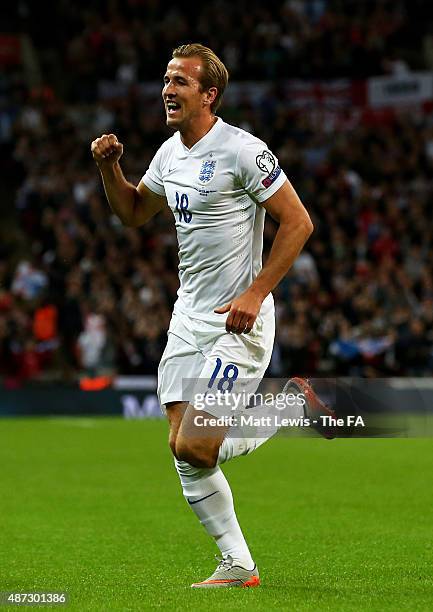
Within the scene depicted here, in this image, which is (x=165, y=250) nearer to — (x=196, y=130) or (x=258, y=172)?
(x=196, y=130)

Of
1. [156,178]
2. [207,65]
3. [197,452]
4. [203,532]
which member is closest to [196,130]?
[207,65]

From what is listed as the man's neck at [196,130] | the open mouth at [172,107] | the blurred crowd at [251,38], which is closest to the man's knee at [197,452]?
the man's neck at [196,130]

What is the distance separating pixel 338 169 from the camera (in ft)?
75.4

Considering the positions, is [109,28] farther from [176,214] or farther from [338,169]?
[176,214]

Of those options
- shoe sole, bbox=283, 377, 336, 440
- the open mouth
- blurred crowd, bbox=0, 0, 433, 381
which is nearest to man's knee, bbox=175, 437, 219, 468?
shoe sole, bbox=283, 377, 336, 440

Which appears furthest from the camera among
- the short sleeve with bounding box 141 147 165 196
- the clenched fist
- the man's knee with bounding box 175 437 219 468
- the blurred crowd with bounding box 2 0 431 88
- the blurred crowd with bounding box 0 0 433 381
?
the blurred crowd with bounding box 2 0 431 88

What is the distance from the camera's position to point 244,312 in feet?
19.0

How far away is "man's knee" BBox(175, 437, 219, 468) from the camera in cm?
592

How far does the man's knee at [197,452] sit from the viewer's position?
592 cm

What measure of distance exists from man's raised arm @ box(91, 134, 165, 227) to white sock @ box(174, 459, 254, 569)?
1396 mm

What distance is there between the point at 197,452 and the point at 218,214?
1.16 metres

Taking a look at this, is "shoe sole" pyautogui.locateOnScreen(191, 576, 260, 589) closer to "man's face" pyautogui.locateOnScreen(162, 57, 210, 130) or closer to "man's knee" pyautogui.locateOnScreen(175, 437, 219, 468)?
"man's knee" pyautogui.locateOnScreen(175, 437, 219, 468)

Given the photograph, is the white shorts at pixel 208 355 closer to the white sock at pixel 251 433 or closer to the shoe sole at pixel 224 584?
the white sock at pixel 251 433

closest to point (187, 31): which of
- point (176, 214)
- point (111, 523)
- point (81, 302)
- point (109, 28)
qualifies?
point (109, 28)
